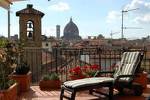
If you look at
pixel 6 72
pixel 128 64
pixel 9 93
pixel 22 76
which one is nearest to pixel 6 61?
pixel 6 72

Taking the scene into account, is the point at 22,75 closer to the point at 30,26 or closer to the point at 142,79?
the point at 142,79

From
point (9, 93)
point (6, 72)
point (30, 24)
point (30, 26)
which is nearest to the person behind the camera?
point (9, 93)

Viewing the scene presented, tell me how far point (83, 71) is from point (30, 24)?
466cm

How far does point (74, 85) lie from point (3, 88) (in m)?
1.14

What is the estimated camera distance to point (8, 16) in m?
9.36

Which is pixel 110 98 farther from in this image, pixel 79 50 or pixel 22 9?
pixel 22 9

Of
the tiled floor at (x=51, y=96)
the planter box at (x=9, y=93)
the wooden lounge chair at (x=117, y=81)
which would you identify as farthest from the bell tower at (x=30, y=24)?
the planter box at (x=9, y=93)

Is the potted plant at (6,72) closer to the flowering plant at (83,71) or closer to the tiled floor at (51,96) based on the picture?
the tiled floor at (51,96)

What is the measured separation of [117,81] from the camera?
21.9 feet

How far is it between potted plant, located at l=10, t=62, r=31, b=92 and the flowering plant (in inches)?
37.4

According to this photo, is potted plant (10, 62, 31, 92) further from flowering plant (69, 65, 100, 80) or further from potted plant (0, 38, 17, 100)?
flowering plant (69, 65, 100, 80)

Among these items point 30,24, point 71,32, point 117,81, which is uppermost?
point 71,32

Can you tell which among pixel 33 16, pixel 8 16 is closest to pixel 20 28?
pixel 33 16

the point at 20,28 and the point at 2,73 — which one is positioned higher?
the point at 20,28
